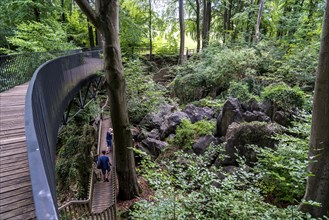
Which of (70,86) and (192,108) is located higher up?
(70,86)

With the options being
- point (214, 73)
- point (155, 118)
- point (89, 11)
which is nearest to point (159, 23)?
point (214, 73)

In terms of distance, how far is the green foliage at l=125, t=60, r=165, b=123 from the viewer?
13.8 meters

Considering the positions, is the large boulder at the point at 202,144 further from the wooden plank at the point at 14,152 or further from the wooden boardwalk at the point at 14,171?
the wooden plank at the point at 14,152

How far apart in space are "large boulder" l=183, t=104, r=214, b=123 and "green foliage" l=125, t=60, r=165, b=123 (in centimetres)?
281

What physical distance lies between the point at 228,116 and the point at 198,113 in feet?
9.35

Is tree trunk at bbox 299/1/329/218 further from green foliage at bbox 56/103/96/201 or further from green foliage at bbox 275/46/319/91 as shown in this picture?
green foliage at bbox 56/103/96/201

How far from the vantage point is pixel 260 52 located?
1422 cm

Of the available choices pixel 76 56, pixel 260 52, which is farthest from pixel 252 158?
pixel 260 52

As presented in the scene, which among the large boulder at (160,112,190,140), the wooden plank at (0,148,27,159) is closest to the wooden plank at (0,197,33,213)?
the wooden plank at (0,148,27,159)

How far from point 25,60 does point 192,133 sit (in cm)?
791

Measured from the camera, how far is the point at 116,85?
703 cm

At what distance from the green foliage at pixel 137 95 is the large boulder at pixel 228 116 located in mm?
5605

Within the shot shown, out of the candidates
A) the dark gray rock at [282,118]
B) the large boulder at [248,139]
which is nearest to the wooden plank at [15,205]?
the large boulder at [248,139]

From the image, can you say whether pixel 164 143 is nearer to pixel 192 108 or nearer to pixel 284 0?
pixel 192 108
